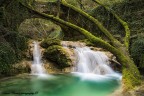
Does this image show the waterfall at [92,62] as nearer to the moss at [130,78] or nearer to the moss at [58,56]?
the moss at [58,56]

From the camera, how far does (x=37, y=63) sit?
13523 millimetres

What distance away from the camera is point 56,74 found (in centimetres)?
1248

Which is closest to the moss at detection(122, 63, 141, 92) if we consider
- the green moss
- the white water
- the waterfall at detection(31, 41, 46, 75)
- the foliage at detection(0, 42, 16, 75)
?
the green moss

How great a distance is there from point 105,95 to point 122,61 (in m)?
1.78

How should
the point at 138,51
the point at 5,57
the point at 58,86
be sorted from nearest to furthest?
the point at 58,86, the point at 5,57, the point at 138,51

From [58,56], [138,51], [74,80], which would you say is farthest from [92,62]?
[138,51]

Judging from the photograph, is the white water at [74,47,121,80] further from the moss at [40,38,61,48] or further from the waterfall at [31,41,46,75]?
the waterfall at [31,41,46,75]

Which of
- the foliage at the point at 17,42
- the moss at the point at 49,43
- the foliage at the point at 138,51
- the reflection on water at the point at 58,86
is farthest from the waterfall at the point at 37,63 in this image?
the foliage at the point at 138,51

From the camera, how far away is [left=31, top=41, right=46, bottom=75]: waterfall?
12961 mm

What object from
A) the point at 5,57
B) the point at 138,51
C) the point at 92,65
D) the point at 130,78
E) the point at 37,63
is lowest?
the point at 130,78

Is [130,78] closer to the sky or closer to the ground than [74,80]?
closer to the sky

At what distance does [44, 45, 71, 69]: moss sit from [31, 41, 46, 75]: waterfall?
1.72ft

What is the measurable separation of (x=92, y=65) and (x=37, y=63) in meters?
2.80

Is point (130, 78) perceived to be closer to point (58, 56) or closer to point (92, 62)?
point (92, 62)
